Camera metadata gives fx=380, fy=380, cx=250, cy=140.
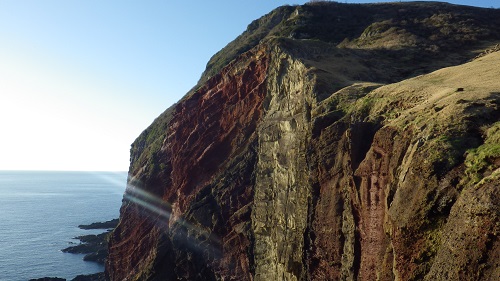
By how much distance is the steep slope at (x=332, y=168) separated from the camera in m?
13.0

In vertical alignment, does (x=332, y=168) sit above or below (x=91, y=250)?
above

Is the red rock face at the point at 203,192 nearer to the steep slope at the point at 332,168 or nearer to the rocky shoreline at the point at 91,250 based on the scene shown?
the steep slope at the point at 332,168

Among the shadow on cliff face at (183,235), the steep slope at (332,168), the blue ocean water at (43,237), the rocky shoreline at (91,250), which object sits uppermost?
the steep slope at (332,168)

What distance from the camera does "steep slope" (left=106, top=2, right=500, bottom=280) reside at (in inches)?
514

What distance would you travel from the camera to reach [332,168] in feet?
70.9

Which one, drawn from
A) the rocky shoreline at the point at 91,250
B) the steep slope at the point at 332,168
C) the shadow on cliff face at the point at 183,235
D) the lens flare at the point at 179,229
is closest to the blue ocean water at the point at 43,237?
the rocky shoreline at the point at 91,250

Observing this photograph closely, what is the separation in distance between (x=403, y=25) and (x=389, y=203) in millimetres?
55318

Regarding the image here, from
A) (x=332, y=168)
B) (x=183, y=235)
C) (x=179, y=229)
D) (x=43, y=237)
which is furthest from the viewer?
(x=43, y=237)

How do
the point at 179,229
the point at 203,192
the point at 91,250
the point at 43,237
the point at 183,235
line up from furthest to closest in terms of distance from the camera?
1. the point at 43,237
2. the point at 91,250
3. the point at 179,229
4. the point at 203,192
5. the point at 183,235

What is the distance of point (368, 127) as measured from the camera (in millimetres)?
19484

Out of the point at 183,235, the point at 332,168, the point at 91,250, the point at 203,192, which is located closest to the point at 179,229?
the point at 183,235

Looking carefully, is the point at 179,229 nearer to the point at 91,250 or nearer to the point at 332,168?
the point at 332,168

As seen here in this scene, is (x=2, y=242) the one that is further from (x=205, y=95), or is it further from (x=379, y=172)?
(x=379, y=172)

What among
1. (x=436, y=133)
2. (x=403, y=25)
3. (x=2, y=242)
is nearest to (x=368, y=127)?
(x=436, y=133)
